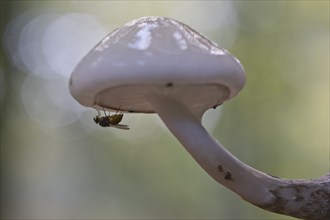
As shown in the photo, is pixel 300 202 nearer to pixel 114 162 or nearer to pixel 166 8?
pixel 166 8

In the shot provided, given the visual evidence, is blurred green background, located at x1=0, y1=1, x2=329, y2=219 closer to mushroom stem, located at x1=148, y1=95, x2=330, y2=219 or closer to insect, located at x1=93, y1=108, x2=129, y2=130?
insect, located at x1=93, y1=108, x2=129, y2=130

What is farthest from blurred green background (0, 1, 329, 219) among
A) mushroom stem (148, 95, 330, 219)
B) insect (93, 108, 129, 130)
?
mushroom stem (148, 95, 330, 219)

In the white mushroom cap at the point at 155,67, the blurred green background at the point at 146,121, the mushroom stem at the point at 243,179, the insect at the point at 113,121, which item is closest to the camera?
the white mushroom cap at the point at 155,67

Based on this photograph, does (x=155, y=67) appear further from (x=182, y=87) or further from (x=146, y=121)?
(x=146, y=121)

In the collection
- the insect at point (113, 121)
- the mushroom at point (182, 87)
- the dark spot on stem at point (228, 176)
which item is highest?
the mushroom at point (182, 87)

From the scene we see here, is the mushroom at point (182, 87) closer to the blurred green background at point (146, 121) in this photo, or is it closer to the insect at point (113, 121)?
the insect at point (113, 121)

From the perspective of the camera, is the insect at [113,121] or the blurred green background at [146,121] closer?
the insect at [113,121]

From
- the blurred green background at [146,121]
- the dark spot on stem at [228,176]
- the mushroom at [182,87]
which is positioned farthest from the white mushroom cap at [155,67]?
the blurred green background at [146,121]
